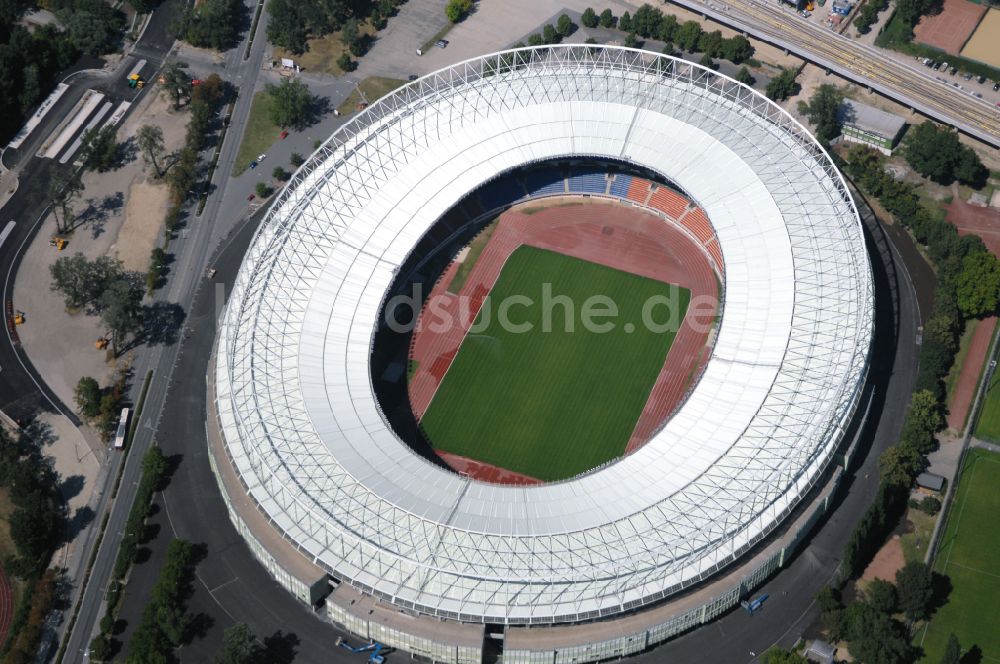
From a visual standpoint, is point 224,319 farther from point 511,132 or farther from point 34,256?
point 511,132

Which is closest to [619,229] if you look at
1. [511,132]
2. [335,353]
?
[511,132]

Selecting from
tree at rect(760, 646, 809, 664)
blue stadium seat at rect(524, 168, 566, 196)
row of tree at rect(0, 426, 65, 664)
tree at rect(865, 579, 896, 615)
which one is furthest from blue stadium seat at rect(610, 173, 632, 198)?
row of tree at rect(0, 426, 65, 664)

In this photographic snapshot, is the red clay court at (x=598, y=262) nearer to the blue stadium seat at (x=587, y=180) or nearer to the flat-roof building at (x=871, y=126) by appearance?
the blue stadium seat at (x=587, y=180)

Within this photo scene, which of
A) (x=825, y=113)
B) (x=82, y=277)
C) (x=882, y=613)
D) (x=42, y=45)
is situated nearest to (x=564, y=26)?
(x=825, y=113)

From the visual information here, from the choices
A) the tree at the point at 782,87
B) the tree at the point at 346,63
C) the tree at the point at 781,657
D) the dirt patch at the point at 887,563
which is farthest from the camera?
the tree at the point at 346,63

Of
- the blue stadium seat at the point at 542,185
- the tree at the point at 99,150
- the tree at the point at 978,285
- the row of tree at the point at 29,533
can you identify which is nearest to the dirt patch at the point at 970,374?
the tree at the point at 978,285
